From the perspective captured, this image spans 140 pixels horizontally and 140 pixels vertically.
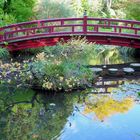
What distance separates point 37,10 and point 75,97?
1168 cm

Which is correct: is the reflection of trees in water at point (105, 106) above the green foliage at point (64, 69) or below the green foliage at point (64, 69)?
below

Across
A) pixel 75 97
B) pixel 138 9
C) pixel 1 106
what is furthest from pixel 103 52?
pixel 1 106

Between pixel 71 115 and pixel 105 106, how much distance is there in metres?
1.41

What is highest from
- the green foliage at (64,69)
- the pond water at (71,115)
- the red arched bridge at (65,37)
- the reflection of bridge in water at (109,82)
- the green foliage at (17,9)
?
the green foliage at (17,9)

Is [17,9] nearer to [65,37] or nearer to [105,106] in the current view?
[65,37]

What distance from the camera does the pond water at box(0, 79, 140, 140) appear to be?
11.1 meters

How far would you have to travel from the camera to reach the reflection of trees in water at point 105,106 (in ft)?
41.8

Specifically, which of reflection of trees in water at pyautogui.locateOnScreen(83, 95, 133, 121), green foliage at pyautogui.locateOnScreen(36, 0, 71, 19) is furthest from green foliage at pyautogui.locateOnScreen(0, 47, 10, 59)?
reflection of trees in water at pyautogui.locateOnScreen(83, 95, 133, 121)

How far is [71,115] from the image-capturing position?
1263 centimetres

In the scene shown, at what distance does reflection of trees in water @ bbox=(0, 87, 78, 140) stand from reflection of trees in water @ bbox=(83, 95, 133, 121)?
66cm

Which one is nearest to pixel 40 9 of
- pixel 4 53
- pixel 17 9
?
pixel 17 9

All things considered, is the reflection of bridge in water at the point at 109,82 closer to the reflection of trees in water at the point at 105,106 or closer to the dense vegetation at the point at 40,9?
the reflection of trees in water at the point at 105,106

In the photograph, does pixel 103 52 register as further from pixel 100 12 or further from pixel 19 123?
pixel 19 123

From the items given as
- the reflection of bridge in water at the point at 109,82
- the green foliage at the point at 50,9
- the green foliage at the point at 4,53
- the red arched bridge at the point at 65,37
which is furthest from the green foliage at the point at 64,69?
the green foliage at the point at 50,9
